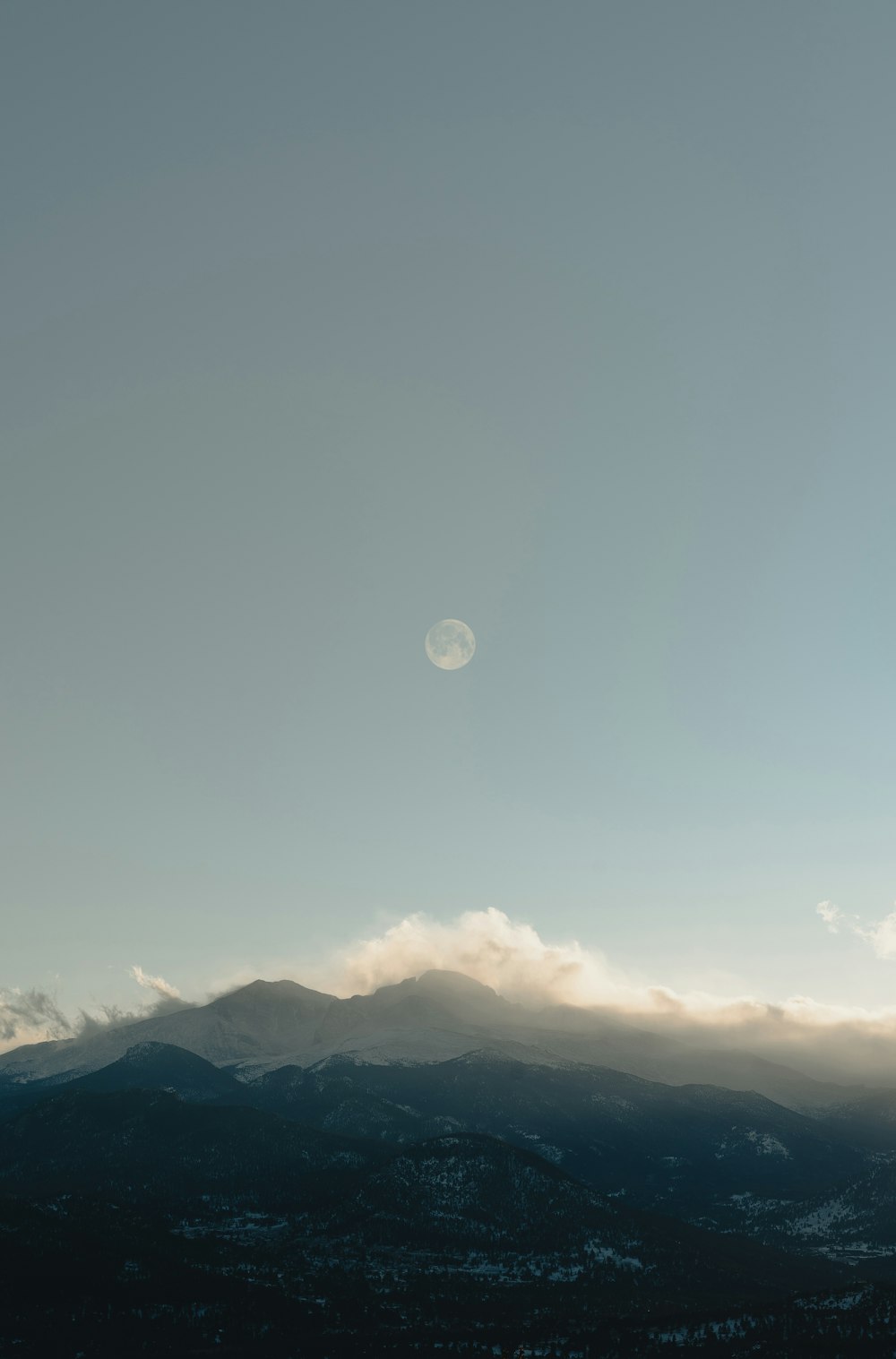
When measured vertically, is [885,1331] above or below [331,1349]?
above

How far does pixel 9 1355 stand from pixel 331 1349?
7283 centimetres

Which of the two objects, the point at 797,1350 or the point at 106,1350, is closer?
the point at 797,1350

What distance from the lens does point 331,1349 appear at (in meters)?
199

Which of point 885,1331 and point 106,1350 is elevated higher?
point 885,1331

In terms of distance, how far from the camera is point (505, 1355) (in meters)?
195

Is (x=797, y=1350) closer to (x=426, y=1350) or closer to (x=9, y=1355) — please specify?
(x=426, y=1350)

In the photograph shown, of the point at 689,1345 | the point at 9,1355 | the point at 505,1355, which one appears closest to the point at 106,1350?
the point at 9,1355

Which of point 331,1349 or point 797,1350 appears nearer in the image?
point 797,1350

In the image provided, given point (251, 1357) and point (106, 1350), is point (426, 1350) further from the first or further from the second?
point (106, 1350)

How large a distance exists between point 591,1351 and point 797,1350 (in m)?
46.5

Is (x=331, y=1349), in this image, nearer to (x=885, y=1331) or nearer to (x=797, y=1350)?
(x=797, y=1350)

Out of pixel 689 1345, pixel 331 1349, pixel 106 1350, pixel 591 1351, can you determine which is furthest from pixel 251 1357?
pixel 689 1345

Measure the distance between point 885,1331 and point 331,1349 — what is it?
12650 cm

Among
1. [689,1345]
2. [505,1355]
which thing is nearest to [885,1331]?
[689,1345]
